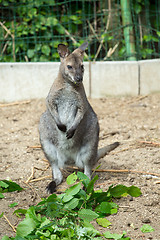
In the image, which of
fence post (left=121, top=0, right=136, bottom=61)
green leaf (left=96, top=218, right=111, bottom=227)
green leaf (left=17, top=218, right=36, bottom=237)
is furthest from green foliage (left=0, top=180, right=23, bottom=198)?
fence post (left=121, top=0, right=136, bottom=61)

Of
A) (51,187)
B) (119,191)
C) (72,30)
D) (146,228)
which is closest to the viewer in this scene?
(146,228)

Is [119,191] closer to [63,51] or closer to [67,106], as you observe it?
[67,106]

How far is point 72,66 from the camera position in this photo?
3.96 meters

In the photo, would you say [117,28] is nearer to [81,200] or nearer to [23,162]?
[23,162]

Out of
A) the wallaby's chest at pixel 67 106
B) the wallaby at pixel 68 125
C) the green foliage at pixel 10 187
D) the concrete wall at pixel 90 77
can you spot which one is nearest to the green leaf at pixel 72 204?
the green foliage at pixel 10 187

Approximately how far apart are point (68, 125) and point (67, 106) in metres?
0.21

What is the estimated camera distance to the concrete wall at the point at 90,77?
655 cm

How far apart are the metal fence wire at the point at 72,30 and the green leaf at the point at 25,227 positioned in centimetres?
434

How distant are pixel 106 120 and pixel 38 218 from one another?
3.03 meters

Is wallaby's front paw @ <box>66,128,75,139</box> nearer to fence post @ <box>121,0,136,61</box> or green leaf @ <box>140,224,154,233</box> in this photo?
green leaf @ <box>140,224,154,233</box>

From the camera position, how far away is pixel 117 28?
681 centimetres

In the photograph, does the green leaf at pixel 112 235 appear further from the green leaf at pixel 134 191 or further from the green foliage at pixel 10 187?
the green foliage at pixel 10 187

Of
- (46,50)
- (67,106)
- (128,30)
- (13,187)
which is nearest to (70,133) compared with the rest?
(67,106)

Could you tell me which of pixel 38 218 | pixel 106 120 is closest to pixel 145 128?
pixel 106 120
